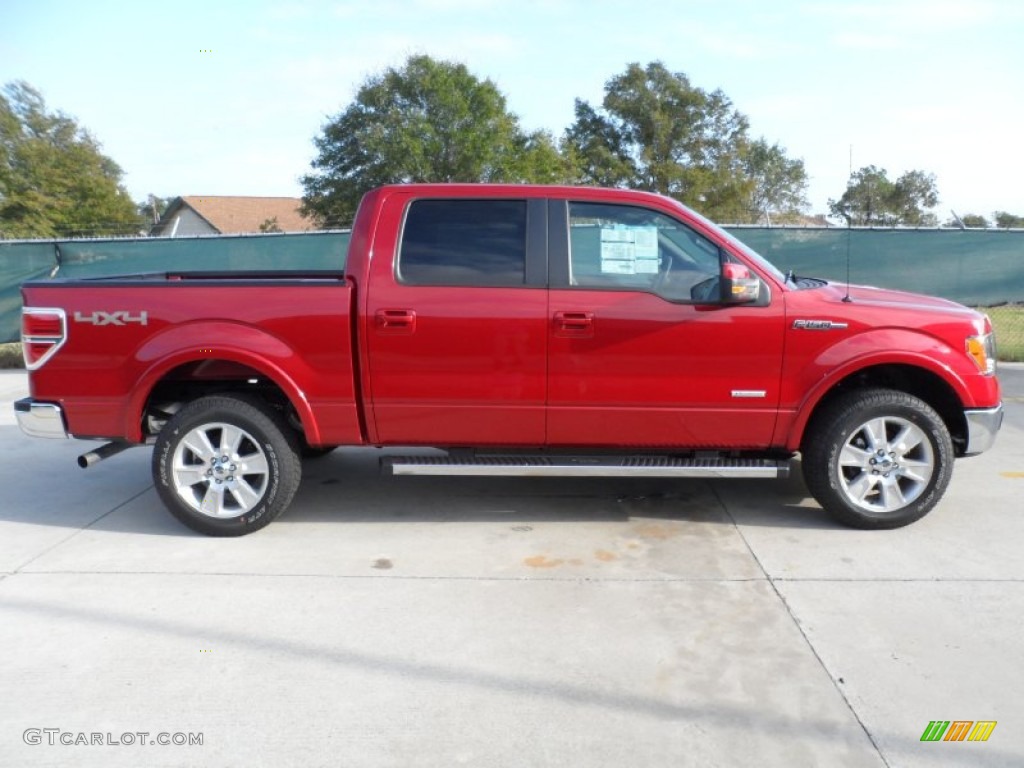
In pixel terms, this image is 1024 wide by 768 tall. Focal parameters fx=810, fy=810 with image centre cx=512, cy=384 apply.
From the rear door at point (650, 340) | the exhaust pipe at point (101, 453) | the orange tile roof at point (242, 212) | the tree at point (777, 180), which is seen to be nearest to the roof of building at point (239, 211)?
the orange tile roof at point (242, 212)

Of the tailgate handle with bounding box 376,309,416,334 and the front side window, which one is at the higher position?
the front side window

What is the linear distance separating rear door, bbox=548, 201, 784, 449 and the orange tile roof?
55471 millimetres

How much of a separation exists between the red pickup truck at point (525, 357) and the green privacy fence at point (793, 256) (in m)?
7.30

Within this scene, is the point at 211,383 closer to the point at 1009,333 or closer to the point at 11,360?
the point at 11,360

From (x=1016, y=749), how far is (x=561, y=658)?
163 centimetres

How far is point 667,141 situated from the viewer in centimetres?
4247

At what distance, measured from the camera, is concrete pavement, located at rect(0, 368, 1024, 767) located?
9.33 ft

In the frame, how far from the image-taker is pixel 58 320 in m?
4.59

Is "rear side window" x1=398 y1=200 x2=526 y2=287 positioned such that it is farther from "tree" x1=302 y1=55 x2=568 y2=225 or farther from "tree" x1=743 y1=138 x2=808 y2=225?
"tree" x1=743 y1=138 x2=808 y2=225

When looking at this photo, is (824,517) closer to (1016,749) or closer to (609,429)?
(609,429)

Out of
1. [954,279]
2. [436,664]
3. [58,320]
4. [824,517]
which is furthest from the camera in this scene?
[954,279]

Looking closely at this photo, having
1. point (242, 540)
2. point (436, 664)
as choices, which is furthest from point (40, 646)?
point (436, 664)

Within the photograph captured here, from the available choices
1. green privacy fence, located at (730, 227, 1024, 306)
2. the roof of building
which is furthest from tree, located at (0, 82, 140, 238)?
green privacy fence, located at (730, 227, 1024, 306)

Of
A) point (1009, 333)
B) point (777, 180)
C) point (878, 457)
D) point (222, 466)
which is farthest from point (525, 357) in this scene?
point (777, 180)
